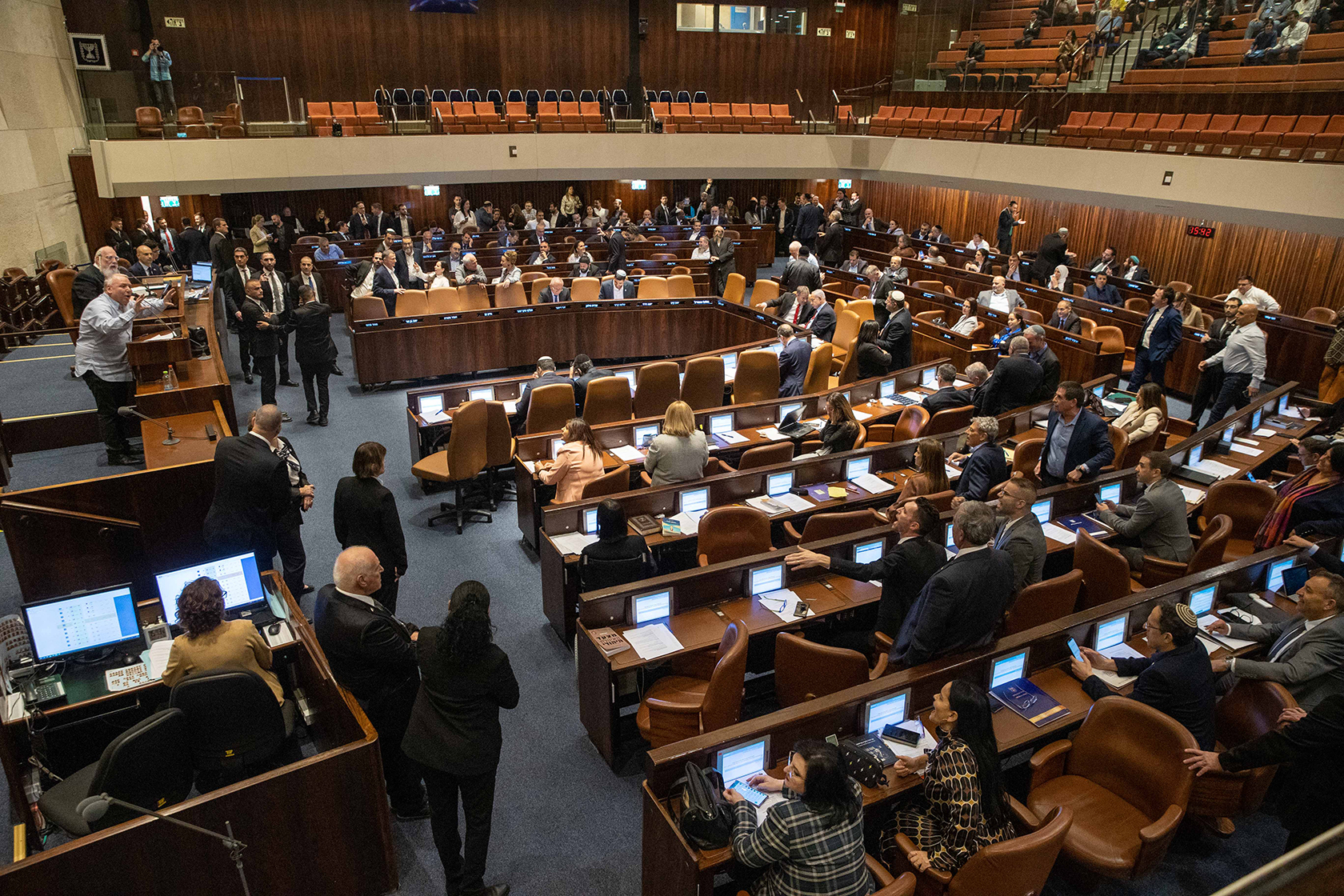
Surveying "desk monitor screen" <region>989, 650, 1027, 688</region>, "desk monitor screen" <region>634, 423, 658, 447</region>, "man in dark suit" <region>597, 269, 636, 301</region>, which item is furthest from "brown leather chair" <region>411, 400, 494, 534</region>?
"man in dark suit" <region>597, 269, 636, 301</region>

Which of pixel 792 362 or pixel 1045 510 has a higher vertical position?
pixel 792 362

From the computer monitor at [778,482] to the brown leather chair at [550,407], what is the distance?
6.90ft

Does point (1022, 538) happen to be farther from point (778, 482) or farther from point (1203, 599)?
point (778, 482)

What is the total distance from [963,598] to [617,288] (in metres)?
8.78

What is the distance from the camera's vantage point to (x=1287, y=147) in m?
10.8

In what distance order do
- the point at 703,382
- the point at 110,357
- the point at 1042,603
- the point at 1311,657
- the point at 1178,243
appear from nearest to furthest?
the point at 1311,657 < the point at 1042,603 < the point at 110,357 < the point at 703,382 < the point at 1178,243

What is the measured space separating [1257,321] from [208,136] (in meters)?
15.9

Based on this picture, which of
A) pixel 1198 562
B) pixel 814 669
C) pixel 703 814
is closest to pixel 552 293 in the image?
pixel 814 669

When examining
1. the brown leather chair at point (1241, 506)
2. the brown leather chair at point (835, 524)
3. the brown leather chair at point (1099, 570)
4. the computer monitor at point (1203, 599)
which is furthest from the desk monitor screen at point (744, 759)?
the brown leather chair at point (1241, 506)

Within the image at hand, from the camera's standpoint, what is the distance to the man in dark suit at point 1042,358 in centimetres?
769

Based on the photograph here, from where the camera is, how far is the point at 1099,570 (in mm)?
4871

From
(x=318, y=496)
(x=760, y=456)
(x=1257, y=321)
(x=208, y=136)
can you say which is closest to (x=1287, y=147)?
(x=1257, y=321)

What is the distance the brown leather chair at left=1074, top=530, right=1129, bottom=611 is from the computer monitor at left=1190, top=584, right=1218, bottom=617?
34cm

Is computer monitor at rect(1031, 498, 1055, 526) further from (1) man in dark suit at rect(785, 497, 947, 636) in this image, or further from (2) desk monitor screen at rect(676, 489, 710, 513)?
(2) desk monitor screen at rect(676, 489, 710, 513)
